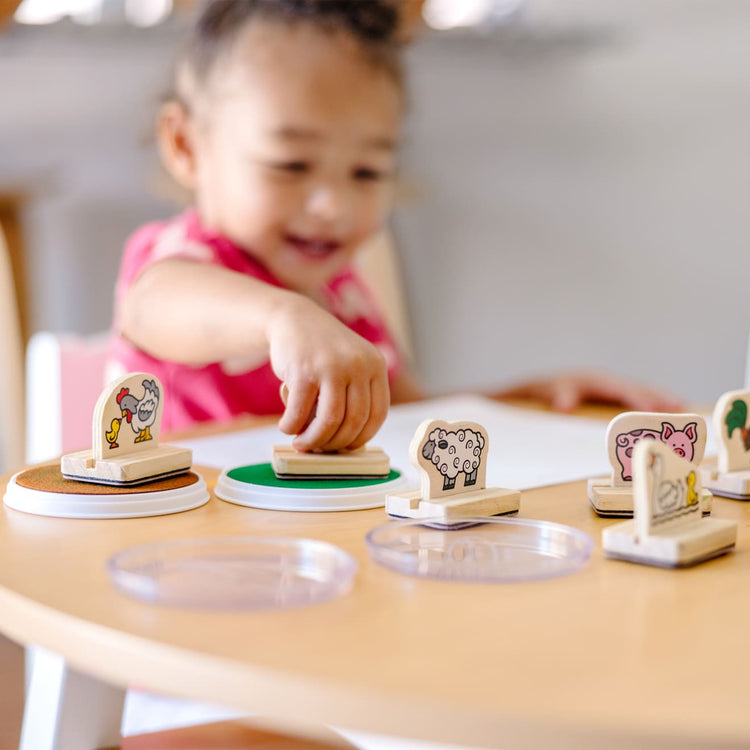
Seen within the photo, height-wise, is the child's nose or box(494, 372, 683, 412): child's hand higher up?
the child's nose

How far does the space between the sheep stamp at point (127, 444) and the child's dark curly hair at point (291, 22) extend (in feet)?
2.44

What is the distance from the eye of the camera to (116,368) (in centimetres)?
108

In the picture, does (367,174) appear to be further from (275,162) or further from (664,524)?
(664,524)

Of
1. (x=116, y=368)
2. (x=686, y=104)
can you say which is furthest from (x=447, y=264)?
(x=116, y=368)

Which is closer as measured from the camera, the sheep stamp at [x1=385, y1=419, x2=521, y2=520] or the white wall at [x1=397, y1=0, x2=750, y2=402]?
the sheep stamp at [x1=385, y1=419, x2=521, y2=520]

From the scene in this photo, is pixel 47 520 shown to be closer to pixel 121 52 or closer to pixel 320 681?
pixel 320 681

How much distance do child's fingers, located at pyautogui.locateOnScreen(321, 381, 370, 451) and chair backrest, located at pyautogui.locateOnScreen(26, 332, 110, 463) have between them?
2.21 ft

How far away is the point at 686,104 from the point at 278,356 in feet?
4.30

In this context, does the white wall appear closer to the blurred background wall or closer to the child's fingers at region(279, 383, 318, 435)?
the blurred background wall

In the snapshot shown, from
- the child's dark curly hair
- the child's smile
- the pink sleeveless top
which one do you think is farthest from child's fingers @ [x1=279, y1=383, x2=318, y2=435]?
the child's dark curly hair

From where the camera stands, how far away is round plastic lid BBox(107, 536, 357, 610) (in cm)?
36

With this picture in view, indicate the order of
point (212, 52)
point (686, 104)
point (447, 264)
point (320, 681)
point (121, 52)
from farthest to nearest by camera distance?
point (447, 264) < point (121, 52) < point (686, 104) < point (212, 52) < point (320, 681)

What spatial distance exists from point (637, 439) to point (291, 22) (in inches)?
32.5

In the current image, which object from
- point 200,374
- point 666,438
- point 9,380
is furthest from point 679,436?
point 9,380
